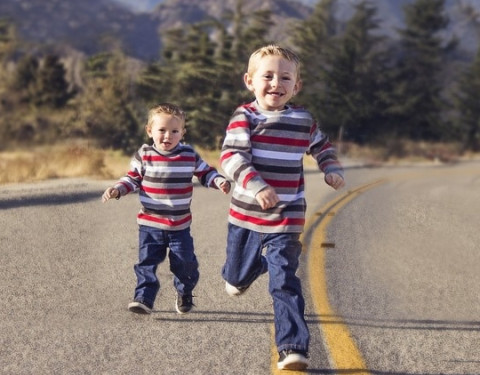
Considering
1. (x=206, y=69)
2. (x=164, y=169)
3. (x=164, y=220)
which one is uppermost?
(x=206, y=69)

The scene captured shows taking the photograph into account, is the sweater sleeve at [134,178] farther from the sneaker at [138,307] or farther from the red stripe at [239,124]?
the red stripe at [239,124]

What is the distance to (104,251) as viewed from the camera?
6.24m

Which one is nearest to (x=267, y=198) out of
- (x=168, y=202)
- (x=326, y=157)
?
(x=326, y=157)

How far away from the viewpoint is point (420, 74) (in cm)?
5009

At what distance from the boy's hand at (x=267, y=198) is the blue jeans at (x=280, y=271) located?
29 centimetres

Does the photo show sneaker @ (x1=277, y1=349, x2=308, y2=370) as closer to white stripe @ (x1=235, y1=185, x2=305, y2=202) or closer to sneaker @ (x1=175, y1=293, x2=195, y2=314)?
white stripe @ (x1=235, y1=185, x2=305, y2=202)

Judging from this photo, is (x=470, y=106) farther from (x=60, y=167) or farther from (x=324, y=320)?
(x=324, y=320)

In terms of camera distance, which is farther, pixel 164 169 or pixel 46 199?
pixel 46 199

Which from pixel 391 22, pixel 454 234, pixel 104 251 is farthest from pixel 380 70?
pixel 104 251

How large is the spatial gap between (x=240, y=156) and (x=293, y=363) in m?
1.10

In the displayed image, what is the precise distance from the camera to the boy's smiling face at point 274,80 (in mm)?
3459

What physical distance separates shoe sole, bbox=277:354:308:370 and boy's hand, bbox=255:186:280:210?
2.54ft

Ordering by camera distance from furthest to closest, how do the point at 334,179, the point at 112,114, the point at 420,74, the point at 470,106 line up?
the point at 420,74
the point at 470,106
the point at 112,114
the point at 334,179

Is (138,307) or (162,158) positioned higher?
(162,158)
